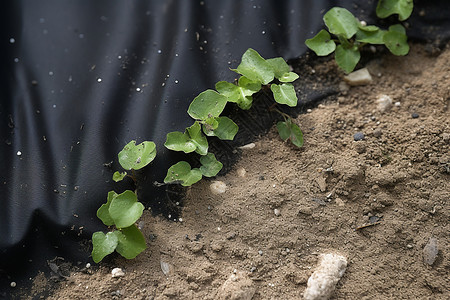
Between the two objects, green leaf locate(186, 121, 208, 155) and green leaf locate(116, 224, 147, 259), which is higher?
green leaf locate(186, 121, 208, 155)

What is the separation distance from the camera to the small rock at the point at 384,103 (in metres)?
1.78

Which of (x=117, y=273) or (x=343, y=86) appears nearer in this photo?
(x=117, y=273)

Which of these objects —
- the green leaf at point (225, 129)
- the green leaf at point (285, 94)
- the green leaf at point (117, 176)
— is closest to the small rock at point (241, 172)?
the green leaf at point (225, 129)

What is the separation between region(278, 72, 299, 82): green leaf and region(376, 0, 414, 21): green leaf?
481 millimetres

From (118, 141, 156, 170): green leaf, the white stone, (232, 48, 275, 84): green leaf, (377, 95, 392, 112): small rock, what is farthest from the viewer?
(377, 95, 392, 112): small rock

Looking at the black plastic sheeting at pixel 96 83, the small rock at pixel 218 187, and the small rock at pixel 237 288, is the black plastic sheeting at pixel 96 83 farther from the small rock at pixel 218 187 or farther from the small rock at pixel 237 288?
the small rock at pixel 237 288

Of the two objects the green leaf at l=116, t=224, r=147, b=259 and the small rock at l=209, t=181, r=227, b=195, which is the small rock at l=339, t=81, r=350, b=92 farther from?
the green leaf at l=116, t=224, r=147, b=259

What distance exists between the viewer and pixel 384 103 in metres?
1.78

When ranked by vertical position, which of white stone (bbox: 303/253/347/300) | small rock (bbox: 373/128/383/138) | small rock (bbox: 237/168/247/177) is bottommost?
white stone (bbox: 303/253/347/300)

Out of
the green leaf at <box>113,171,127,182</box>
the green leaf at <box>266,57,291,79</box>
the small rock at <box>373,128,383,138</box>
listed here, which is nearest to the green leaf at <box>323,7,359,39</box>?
the green leaf at <box>266,57,291,79</box>

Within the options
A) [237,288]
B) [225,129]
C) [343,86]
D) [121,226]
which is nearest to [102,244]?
[121,226]

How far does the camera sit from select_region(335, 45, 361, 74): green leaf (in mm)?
1812

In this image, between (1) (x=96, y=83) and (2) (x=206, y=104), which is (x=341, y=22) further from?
(1) (x=96, y=83)

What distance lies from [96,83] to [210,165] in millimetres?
531
